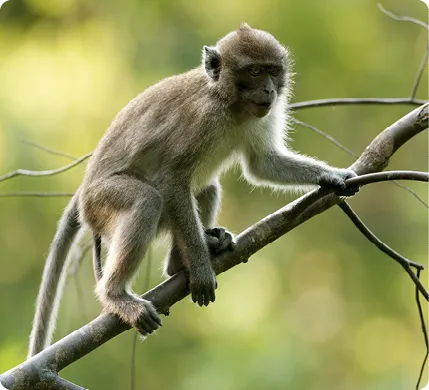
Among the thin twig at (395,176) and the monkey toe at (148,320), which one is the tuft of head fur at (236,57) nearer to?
the thin twig at (395,176)

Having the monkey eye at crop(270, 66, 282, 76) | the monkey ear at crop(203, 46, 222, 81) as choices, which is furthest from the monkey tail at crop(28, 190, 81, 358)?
the monkey eye at crop(270, 66, 282, 76)

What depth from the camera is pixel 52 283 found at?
6.16 meters

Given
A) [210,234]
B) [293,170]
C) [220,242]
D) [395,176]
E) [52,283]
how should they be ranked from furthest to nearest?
[293,170]
[52,283]
[210,234]
[220,242]
[395,176]

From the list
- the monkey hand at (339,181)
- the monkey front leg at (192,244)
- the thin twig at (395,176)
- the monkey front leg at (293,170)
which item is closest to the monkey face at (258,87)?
the monkey front leg at (293,170)

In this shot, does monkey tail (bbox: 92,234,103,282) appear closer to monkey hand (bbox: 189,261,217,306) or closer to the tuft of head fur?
monkey hand (bbox: 189,261,217,306)

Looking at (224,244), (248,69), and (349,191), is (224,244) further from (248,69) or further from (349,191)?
(248,69)

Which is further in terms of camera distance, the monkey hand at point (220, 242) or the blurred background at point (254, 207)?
the blurred background at point (254, 207)

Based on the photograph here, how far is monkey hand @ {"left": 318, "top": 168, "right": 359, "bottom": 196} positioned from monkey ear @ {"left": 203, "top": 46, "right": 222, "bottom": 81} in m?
1.25

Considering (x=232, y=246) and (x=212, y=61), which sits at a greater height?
(x=212, y=61)

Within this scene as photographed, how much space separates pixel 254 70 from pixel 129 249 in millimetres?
1734

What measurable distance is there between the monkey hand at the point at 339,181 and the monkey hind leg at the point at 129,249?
1252 mm

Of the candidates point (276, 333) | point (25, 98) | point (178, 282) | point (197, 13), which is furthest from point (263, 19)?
point (178, 282)

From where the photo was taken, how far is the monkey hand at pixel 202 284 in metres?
5.64

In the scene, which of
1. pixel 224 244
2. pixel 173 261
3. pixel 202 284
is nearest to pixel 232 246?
pixel 224 244
